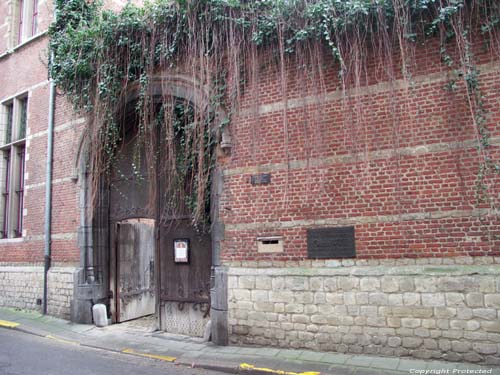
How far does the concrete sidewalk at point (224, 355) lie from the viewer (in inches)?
213

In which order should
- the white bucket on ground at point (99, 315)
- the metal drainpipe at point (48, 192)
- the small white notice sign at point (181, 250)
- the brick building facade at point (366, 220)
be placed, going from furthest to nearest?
1. the metal drainpipe at point (48, 192)
2. the white bucket on ground at point (99, 315)
3. the small white notice sign at point (181, 250)
4. the brick building facade at point (366, 220)

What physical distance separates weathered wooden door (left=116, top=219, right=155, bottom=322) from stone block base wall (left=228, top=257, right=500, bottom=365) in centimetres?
379

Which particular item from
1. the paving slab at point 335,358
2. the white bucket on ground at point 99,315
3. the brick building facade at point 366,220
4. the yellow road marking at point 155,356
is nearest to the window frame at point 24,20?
the white bucket on ground at point 99,315

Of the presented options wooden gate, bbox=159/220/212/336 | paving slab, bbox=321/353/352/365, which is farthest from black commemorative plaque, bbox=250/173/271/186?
paving slab, bbox=321/353/352/365

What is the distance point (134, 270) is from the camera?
10086mm

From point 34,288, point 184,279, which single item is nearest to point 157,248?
point 184,279

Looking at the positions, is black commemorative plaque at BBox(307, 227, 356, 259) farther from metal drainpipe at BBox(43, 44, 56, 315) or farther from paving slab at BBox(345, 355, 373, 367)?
metal drainpipe at BBox(43, 44, 56, 315)

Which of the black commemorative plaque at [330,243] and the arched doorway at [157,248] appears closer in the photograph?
the black commemorative plaque at [330,243]

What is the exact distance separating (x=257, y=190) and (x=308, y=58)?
232 centimetres

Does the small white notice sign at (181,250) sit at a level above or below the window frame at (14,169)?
below

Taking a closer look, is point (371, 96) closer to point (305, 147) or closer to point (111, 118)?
point (305, 147)

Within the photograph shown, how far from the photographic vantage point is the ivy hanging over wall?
589 centimetres

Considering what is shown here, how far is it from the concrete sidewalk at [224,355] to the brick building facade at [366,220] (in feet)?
0.72

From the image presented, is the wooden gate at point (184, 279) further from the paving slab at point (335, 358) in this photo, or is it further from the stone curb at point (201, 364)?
the paving slab at point (335, 358)
